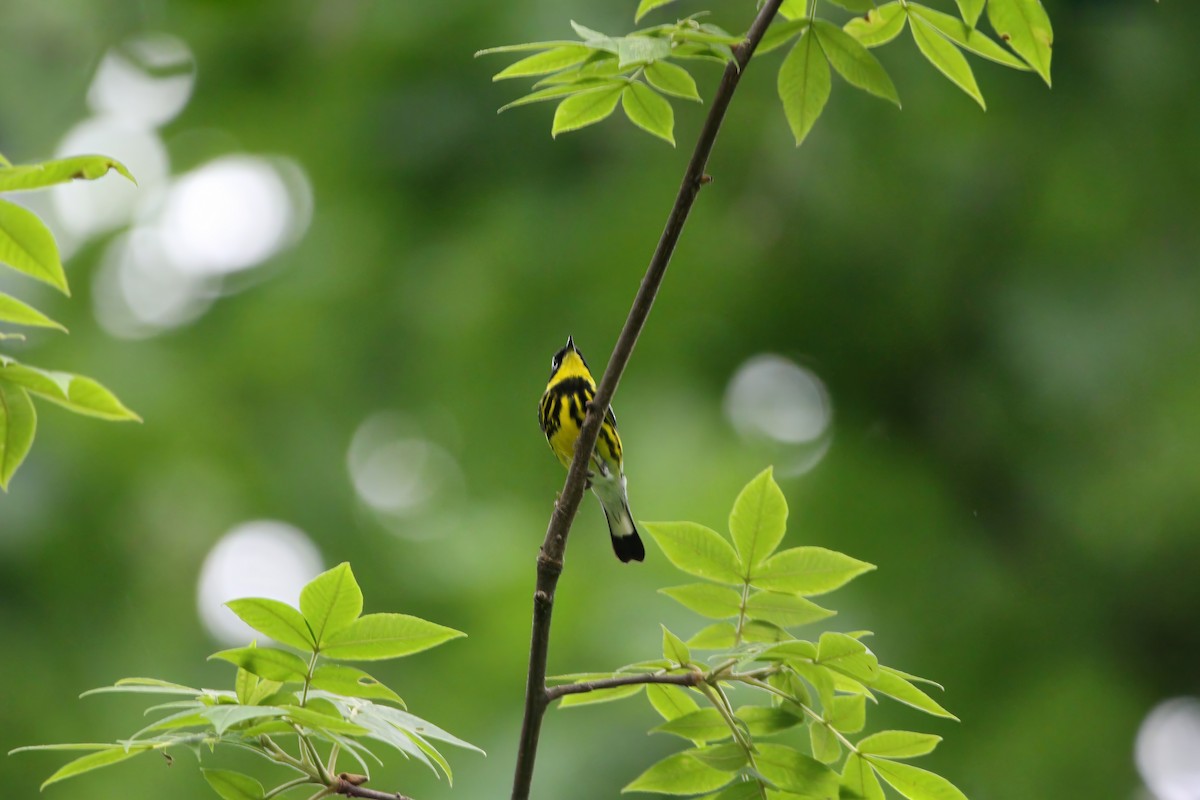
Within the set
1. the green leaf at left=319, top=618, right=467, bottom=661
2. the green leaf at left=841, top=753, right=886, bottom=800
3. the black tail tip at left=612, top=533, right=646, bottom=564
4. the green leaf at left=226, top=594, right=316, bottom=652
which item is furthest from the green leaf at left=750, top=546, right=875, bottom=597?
the black tail tip at left=612, top=533, right=646, bottom=564

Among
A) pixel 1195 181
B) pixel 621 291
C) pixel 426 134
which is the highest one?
pixel 426 134

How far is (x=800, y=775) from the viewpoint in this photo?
1435mm

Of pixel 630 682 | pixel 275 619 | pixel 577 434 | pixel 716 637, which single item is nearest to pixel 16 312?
pixel 275 619

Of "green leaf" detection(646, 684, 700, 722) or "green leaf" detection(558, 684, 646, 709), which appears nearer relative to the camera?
"green leaf" detection(558, 684, 646, 709)

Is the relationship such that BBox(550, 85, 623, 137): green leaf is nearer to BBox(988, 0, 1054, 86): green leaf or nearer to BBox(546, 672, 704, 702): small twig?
BBox(988, 0, 1054, 86): green leaf

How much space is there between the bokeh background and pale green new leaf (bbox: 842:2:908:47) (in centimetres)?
328

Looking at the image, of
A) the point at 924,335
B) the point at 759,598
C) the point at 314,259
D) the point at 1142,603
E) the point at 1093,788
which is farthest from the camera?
→ the point at 314,259

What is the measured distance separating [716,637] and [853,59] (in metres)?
0.79

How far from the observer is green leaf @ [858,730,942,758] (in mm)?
1521

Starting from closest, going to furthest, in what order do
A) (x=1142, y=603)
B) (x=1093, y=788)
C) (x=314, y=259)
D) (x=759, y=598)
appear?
1. (x=759, y=598)
2. (x=1093, y=788)
3. (x=1142, y=603)
4. (x=314, y=259)

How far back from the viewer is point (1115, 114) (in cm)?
586

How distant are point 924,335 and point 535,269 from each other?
6.50 feet

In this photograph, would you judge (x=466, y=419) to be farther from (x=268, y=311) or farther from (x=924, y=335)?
(x=924, y=335)

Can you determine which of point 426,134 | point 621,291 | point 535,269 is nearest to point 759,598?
point 621,291
